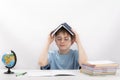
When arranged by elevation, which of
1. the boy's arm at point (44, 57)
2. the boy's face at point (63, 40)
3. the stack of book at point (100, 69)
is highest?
the boy's face at point (63, 40)

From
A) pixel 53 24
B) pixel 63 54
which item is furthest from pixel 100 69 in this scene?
pixel 53 24

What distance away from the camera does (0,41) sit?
235 centimetres

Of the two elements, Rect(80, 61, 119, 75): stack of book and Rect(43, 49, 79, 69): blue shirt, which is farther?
Rect(43, 49, 79, 69): blue shirt

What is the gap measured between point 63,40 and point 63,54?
148 millimetres

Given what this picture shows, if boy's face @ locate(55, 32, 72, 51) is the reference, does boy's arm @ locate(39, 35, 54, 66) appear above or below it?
below

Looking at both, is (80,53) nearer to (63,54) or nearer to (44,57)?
(63,54)

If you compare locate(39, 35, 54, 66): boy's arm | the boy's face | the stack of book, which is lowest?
the stack of book

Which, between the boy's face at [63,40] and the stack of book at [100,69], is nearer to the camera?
the stack of book at [100,69]

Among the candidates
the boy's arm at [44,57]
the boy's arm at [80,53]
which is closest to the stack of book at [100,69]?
the boy's arm at [80,53]

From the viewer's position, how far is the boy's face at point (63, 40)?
2268 millimetres

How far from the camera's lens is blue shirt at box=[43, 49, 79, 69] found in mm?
2312

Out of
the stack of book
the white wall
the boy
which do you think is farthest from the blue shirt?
the stack of book

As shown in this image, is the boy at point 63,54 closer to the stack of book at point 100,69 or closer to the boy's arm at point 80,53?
the boy's arm at point 80,53

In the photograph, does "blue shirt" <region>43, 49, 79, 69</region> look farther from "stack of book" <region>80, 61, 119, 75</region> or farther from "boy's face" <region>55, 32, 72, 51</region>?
"stack of book" <region>80, 61, 119, 75</region>
